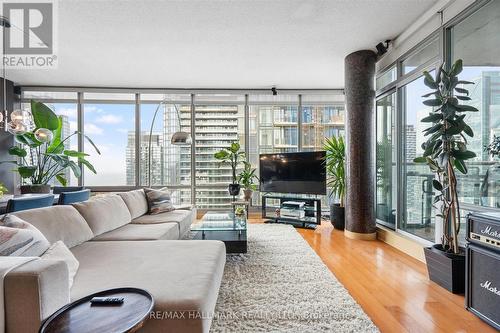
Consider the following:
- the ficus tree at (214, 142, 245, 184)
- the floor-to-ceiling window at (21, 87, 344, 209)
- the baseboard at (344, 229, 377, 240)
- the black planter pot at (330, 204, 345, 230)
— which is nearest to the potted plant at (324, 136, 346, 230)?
the black planter pot at (330, 204, 345, 230)

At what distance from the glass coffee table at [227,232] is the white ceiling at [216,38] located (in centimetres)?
249

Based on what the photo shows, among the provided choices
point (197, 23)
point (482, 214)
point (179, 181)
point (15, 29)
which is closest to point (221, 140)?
point (179, 181)

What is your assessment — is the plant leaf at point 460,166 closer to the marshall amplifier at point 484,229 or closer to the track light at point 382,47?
the marshall amplifier at point 484,229

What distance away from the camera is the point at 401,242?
355 cm

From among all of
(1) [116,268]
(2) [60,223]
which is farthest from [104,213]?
(1) [116,268]

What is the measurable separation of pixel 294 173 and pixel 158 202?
2533 millimetres

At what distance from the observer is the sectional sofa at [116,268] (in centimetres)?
116

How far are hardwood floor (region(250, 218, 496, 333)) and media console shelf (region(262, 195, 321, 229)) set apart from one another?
1080mm

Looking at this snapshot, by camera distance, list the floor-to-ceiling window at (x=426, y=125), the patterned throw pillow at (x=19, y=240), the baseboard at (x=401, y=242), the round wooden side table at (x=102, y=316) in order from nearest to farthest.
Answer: the round wooden side table at (x=102, y=316) < the patterned throw pillow at (x=19, y=240) < the floor-to-ceiling window at (x=426, y=125) < the baseboard at (x=401, y=242)

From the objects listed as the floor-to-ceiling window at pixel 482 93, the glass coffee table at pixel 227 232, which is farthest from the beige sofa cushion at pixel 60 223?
the floor-to-ceiling window at pixel 482 93

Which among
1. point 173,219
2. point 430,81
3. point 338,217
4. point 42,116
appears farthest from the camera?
point 338,217

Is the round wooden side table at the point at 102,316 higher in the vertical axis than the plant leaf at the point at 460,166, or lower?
lower

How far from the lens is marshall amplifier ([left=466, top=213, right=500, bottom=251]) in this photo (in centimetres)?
185

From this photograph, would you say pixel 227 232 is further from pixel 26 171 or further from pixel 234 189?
pixel 26 171
